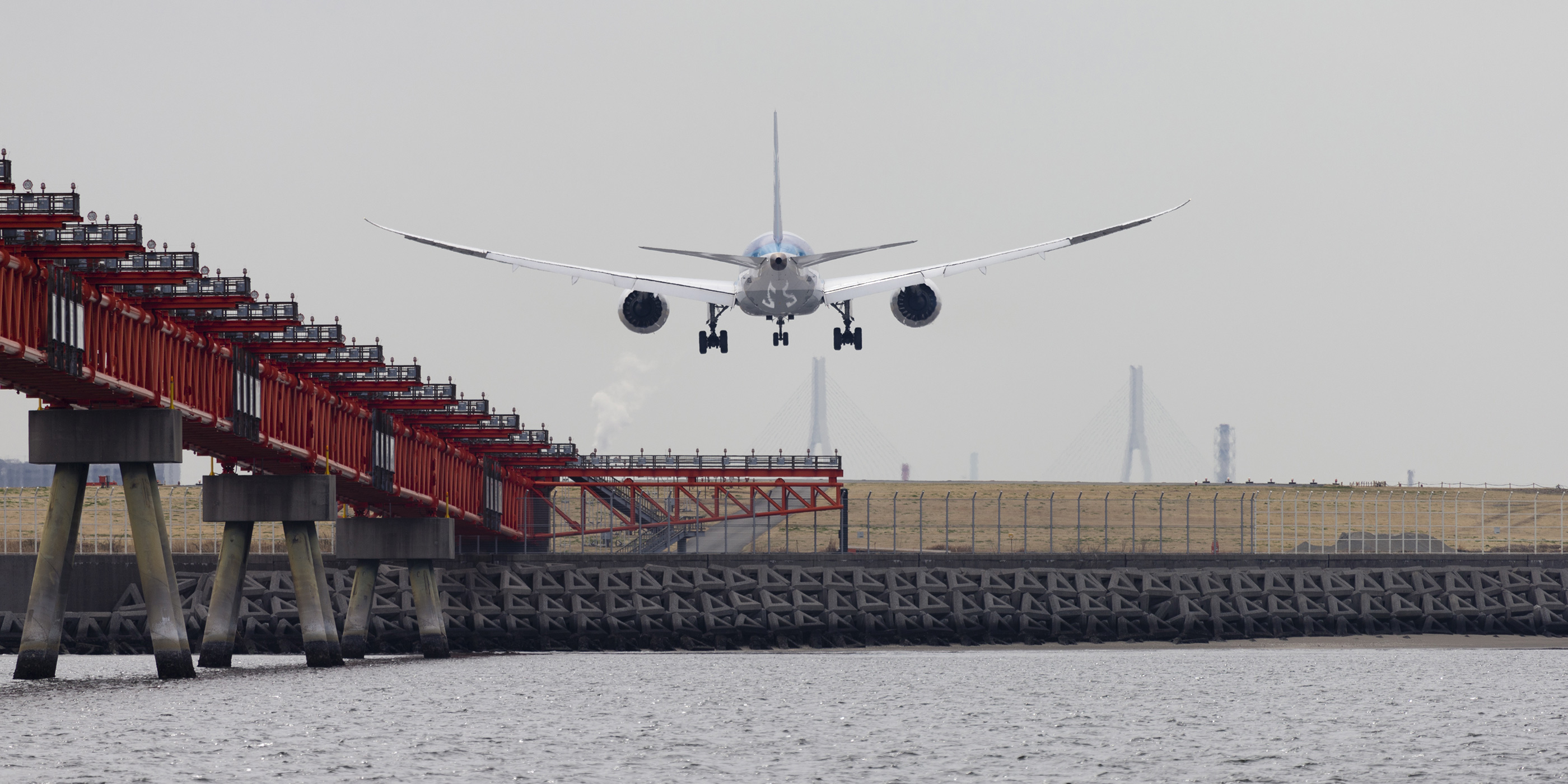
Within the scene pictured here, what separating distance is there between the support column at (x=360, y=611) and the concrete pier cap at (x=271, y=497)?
60.6 ft

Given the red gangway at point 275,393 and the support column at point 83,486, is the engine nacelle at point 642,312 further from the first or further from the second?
the support column at point 83,486

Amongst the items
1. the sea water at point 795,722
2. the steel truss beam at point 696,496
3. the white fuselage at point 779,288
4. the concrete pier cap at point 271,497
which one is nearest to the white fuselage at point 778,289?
the white fuselage at point 779,288

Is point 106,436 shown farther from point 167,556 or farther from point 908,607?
point 908,607

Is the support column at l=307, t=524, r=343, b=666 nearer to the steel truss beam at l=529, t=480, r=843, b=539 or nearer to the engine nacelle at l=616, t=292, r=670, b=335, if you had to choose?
the engine nacelle at l=616, t=292, r=670, b=335

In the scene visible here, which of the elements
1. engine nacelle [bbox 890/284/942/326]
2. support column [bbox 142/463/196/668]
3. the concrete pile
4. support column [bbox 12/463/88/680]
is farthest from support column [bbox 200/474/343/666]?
engine nacelle [bbox 890/284/942/326]

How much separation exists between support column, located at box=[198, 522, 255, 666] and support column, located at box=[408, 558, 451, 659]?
19.4 m

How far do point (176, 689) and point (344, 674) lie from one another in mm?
19536

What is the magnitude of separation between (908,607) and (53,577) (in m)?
59.5

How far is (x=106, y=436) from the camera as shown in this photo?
298ft

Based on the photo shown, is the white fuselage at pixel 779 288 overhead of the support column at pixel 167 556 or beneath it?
overhead

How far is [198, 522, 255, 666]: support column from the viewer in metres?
113

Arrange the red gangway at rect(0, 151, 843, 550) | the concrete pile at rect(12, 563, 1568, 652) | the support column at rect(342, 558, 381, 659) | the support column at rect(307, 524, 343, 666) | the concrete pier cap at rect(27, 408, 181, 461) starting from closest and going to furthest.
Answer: the red gangway at rect(0, 151, 843, 550), the concrete pier cap at rect(27, 408, 181, 461), the support column at rect(307, 524, 343, 666), the support column at rect(342, 558, 381, 659), the concrete pile at rect(12, 563, 1568, 652)

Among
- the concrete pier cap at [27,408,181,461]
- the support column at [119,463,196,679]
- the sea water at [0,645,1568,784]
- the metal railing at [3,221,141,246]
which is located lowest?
the sea water at [0,645,1568,784]

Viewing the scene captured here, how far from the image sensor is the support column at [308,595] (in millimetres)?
115750
